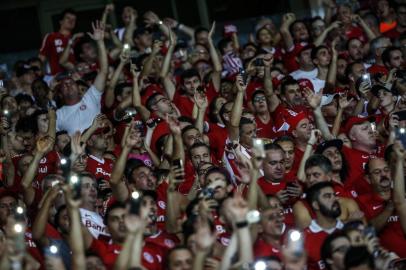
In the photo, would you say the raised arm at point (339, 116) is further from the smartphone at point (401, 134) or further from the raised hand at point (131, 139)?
the raised hand at point (131, 139)

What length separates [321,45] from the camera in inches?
456

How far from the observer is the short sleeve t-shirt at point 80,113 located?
34.7ft

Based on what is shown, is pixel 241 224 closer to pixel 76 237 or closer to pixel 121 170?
pixel 76 237

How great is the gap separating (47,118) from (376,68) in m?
4.16

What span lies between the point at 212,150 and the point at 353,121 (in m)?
1.54

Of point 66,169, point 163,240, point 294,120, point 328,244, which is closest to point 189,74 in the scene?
point 294,120

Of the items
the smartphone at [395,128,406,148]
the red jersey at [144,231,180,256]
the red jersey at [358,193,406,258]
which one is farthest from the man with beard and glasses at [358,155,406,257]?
the red jersey at [144,231,180,256]

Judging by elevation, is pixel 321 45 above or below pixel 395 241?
above

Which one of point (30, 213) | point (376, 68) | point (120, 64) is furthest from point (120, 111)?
point (376, 68)

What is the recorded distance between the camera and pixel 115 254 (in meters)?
7.08

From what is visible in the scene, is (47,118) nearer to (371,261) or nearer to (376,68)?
(376,68)

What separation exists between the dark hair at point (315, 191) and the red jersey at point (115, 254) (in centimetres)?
134

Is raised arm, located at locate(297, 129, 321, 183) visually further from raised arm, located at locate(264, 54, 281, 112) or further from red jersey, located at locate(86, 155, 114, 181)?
red jersey, located at locate(86, 155, 114, 181)

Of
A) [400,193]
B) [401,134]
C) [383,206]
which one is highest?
[401,134]
